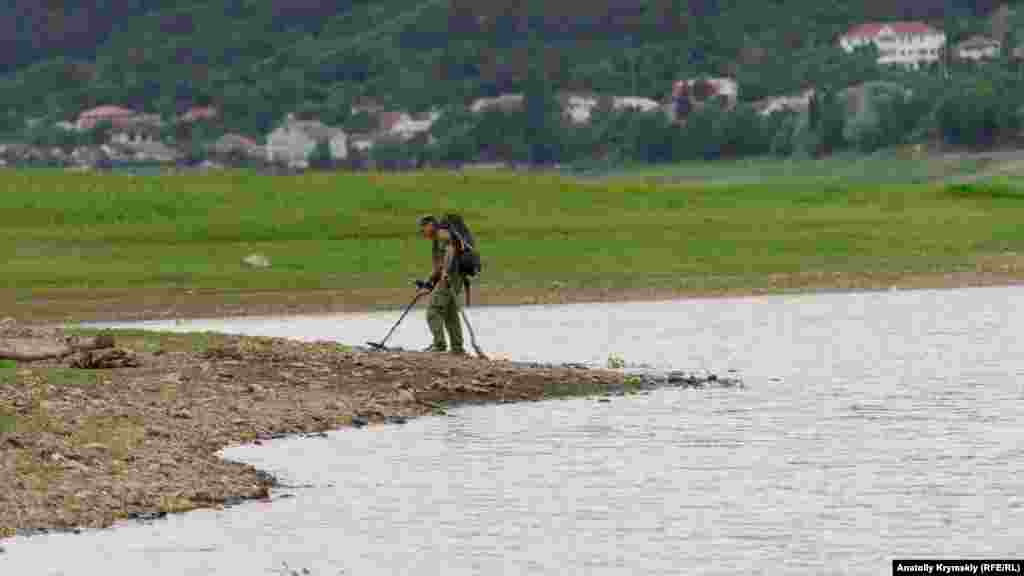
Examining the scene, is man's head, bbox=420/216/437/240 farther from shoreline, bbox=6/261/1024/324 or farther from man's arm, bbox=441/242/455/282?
shoreline, bbox=6/261/1024/324

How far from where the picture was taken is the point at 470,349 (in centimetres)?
3712

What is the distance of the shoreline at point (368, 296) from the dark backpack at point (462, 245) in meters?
13.4

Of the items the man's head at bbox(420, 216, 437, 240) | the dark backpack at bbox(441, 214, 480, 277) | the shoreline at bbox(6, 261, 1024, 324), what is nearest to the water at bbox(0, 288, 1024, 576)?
the dark backpack at bbox(441, 214, 480, 277)

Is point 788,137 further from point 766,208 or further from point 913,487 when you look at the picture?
point 913,487

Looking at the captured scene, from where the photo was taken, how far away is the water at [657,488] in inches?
760

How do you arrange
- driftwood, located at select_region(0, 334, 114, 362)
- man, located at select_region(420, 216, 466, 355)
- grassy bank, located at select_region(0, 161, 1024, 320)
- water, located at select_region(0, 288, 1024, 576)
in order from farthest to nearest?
grassy bank, located at select_region(0, 161, 1024, 320) < man, located at select_region(420, 216, 466, 355) < driftwood, located at select_region(0, 334, 114, 362) < water, located at select_region(0, 288, 1024, 576)

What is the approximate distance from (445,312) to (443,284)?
0.51 m

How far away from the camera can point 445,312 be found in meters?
31.5

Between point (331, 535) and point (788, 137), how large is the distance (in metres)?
149

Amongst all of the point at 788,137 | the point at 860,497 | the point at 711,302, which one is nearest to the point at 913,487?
the point at 860,497

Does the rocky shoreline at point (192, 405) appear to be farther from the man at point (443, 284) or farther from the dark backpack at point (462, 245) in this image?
the dark backpack at point (462, 245)

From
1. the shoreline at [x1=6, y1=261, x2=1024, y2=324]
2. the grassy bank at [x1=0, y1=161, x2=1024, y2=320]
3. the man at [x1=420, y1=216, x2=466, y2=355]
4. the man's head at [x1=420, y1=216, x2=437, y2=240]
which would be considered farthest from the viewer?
the grassy bank at [x1=0, y1=161, x2=1024, y2=320]

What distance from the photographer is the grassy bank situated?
49.2m

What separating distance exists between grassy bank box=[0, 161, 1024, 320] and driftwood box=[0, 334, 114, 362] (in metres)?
13.7
